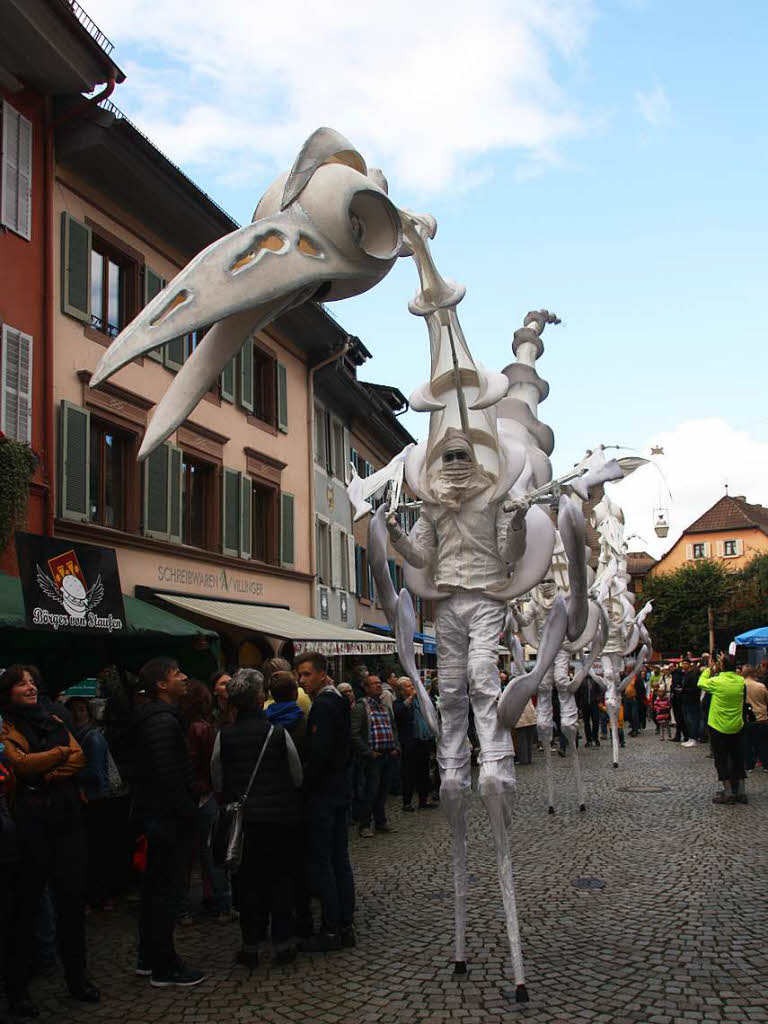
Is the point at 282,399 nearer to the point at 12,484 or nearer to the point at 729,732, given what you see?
the point at 12,484

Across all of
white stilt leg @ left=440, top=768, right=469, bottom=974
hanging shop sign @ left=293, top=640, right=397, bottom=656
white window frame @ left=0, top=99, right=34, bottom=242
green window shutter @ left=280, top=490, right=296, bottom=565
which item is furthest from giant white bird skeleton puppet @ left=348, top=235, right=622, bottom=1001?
green window shutter @ left=280, top=490, right=296, bottom=565

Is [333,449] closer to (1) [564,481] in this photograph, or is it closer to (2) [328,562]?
(2) [328,562]

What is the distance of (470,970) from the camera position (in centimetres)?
527

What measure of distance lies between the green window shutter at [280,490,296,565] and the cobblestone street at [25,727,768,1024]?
12.1 m

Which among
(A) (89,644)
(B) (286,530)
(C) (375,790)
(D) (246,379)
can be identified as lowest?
(C) (375,790)

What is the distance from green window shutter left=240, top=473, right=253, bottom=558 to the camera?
1928 centimetres

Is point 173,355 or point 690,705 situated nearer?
point 173,355

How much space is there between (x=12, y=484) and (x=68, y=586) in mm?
4171

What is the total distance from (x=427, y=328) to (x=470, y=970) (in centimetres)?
345

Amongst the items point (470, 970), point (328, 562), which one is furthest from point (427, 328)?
point (328, 562)

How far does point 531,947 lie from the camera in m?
5.66

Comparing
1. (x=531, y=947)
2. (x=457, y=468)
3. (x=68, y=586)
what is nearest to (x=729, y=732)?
(x=531, y=947)

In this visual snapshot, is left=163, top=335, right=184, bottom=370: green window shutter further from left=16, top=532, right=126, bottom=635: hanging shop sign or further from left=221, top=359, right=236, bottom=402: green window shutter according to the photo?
left=16, top=532, right=126, bottom=635: hanging shop sign

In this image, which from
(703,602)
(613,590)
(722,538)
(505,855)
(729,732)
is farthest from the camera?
(722,538)
